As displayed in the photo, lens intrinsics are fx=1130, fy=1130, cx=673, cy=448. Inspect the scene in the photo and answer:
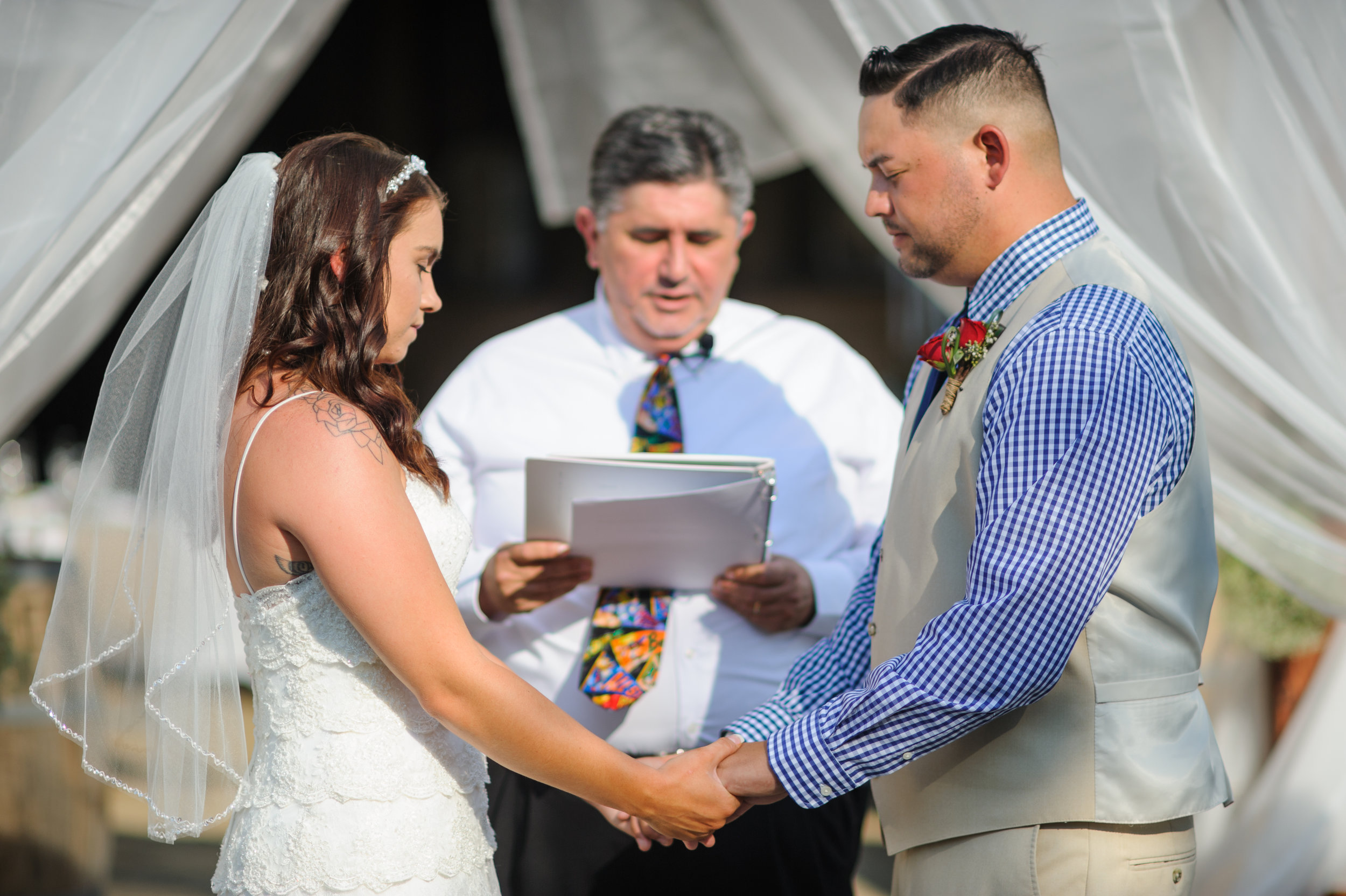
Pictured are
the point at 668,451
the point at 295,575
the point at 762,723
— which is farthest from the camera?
the point at 668,451

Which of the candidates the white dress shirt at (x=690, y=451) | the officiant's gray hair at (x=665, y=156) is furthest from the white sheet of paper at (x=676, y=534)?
the officiant's gray hair at (x=665, y=156)

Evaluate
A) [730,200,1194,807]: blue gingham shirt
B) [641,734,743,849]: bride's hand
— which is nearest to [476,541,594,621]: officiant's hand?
[641,734,743,849]: bride's hand

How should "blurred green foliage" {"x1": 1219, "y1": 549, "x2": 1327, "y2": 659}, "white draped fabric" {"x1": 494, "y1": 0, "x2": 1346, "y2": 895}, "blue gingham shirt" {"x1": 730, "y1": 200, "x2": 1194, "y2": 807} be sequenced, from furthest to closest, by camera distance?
"blurred green foliage" {"x1": 1219, "y1": 549, "x2": 1327, "y2": 659}
"white draped fabric" {"x1": 494, "y1": 0, "x2": 1346, "y2": 895}
"blue gingham shirt" {"x1": 730, "y1": 200, "x2": 1194, "y2": 807}

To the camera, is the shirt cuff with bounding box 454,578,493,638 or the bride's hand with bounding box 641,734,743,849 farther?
the shirt cuff with bounding box 454,578,493,638

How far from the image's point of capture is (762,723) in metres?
2.23

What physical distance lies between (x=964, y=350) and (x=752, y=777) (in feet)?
2.67

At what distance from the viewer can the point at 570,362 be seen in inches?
Result: 116

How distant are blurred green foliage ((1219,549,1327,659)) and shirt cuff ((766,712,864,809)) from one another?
2.60 m

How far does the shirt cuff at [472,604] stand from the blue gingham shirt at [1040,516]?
3.59 ft

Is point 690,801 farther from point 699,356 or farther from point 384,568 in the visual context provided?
point 699,356

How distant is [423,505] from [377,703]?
1.09 feet

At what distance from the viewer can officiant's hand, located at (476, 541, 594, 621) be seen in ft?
8.04

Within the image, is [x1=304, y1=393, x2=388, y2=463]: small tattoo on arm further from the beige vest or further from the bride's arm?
the beige vest

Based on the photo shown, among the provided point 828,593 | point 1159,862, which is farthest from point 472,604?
point 1159,862
